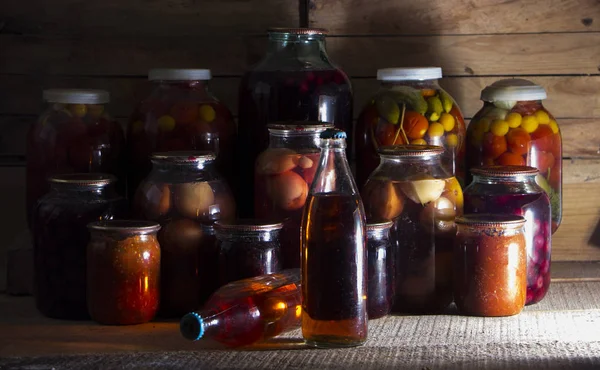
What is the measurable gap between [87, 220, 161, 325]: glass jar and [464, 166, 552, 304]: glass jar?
47cm

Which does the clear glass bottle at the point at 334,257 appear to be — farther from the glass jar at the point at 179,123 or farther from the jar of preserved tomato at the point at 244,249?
the glass jar at the point at 179,123

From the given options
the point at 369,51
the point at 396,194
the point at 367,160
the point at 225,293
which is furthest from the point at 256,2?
the point at 225,293

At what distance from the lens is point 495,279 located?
1371 mm

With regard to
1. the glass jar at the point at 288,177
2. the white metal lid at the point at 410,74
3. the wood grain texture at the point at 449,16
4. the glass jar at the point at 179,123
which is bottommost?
the glass jar at the point at 288,177

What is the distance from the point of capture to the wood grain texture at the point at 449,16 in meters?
1.74

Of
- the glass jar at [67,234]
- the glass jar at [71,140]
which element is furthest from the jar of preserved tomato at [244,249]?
the glass jar at [71,140]

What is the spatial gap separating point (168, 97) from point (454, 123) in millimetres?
449

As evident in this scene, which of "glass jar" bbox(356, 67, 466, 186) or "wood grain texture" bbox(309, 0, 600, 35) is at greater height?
"wood grain texture" bbox(309, 0, 600, 35)

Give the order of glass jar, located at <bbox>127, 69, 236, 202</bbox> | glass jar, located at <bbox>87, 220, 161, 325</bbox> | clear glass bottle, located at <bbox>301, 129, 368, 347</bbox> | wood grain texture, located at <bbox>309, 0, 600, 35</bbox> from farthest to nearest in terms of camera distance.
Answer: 1. wood grain texture, located at <bbox>309, 0, 600, 35</bbox>
2. glass jar, located at <bbox>127, 69, 236, 202</bbox>
3. glass jar, located at <bbox>87, 220, 161, 325</bbox>
4. clear glass bottle, located at <bbox>301, 129, 368, 347</bbox>

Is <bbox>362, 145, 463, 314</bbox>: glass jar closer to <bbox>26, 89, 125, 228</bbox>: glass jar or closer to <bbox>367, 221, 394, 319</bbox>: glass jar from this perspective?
<bbox>367, 221, 394, 319</bbox>: glass jar

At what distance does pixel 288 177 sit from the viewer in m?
1.41

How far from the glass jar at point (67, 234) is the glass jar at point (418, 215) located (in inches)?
14.9

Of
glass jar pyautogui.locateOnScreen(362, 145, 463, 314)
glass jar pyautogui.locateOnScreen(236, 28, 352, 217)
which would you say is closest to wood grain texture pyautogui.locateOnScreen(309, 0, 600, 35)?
glass jar pyautogui.locateOnScreen(236, 28, 352, 217)

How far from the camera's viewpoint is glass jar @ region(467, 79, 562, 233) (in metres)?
1.57
